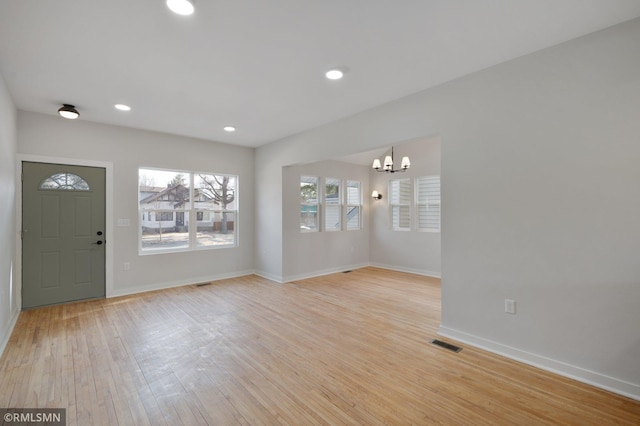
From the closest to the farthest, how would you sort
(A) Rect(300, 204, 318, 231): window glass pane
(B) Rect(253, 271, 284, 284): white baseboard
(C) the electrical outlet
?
1. (C) the electrical outlet
2. (B) Rect(253, 271, 284, 284): white baseboard
3. (A) Rect(300, 204, 318, 231): window glass pane

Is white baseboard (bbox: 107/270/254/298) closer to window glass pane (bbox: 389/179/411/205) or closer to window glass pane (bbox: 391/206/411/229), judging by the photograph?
window glass pane (bbox: 391/206/411/229)

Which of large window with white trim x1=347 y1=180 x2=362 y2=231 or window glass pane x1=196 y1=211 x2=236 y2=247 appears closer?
window glass pane x1=196 y1=211 x2=236 y2=247

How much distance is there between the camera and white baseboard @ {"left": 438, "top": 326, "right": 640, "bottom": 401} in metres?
2.21

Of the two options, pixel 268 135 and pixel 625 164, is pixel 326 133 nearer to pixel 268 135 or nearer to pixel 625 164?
pixel 268 135

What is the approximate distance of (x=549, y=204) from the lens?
257cm

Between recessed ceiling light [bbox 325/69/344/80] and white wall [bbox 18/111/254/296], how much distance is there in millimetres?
3606

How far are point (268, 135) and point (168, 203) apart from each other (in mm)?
2252

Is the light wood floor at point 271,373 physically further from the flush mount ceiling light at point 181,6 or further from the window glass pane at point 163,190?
the flush mount ceiling light at point 181,6

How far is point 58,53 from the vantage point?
2.63 m

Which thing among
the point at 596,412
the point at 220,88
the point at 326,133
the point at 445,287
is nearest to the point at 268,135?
the point at 326,133

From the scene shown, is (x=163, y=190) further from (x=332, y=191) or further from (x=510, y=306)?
(x=510, y=306)

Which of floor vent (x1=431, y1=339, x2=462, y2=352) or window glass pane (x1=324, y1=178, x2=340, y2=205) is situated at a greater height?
window glass pane (x1=324, y1=178, x2=340, y2=205)

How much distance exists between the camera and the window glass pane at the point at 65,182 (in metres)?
4.29

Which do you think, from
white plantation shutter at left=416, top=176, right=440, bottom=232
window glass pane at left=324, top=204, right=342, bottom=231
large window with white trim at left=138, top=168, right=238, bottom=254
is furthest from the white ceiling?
white plantation shutter at left=416, top=176, right=440, bottom=232
